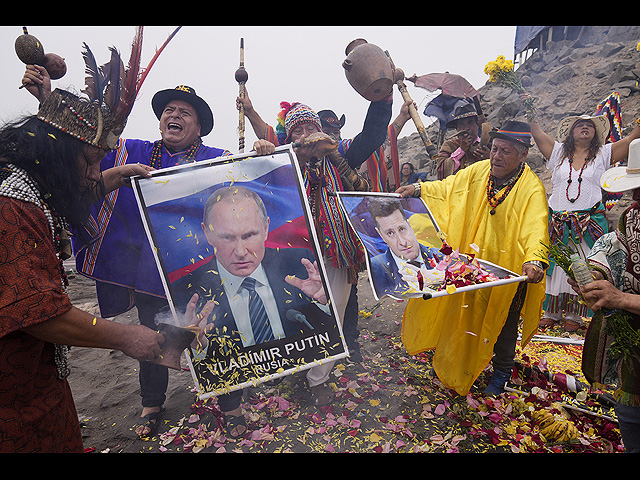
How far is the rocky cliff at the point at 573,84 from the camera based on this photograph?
40.1ft

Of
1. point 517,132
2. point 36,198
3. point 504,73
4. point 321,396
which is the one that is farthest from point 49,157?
point 504,73

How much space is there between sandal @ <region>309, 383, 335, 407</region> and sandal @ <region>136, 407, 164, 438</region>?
1429 mm

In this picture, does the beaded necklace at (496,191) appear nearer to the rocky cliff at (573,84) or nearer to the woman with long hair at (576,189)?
the woman with long hair at (576,189)

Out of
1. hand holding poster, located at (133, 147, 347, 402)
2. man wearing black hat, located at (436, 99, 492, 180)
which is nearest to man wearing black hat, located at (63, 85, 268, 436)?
hand holding poster, located at (133, 147, 347, 402)

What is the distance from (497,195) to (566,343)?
254 centimetres

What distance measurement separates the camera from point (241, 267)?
7.98 feet

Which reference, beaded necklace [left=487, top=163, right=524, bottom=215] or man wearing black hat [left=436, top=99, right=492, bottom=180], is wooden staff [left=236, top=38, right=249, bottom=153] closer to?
beaded necklace [left=487, top=163, right=524, bottom=215]

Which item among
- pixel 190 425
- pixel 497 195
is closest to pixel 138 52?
pixel 190 425

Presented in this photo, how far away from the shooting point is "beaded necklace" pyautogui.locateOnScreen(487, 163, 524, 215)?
10.3 feet

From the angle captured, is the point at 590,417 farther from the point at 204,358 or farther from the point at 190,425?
the point at 190,425

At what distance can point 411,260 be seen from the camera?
2949 mm

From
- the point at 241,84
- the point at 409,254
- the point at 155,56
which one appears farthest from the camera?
the point at 241,84

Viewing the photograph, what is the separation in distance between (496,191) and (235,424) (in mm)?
3299

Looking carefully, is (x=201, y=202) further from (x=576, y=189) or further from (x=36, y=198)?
(x=576, y=189)
